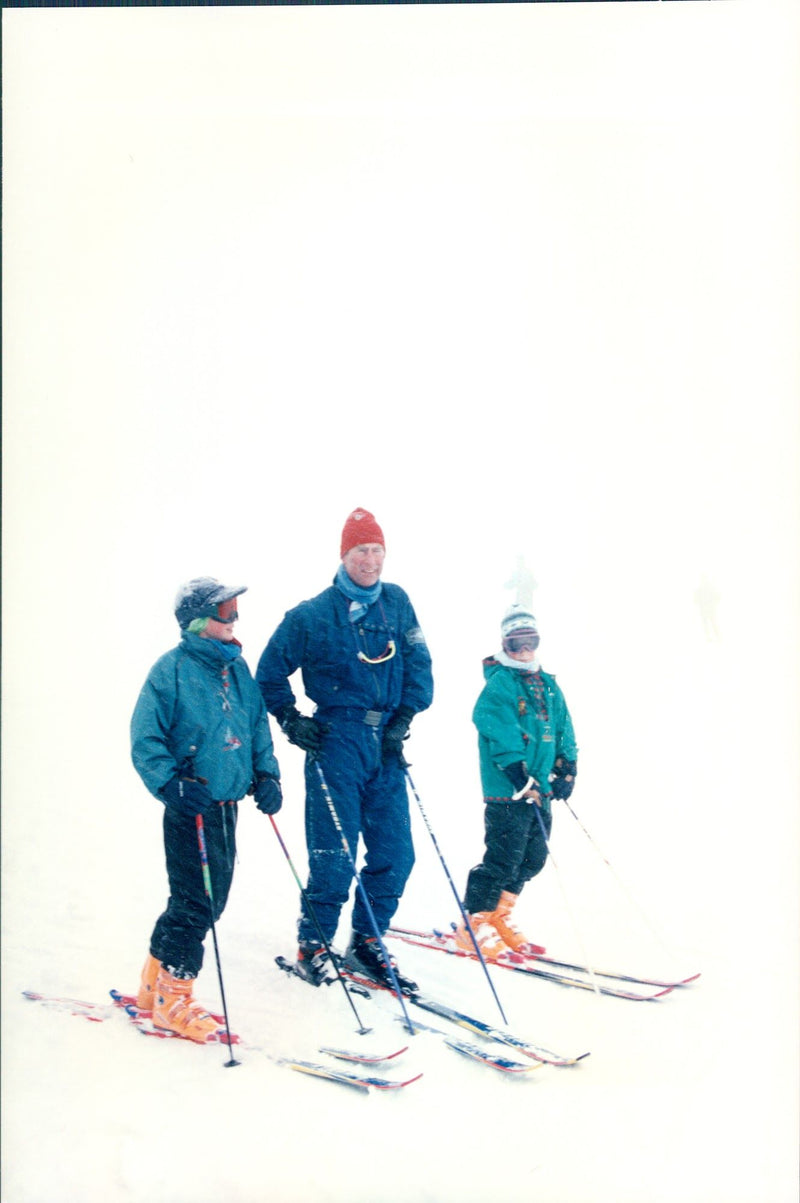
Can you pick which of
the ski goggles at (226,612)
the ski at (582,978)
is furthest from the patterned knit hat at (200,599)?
the ski at (582,978)

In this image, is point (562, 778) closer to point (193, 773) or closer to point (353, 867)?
point (353, 867)

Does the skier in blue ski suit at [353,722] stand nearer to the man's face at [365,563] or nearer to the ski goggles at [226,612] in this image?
the man's face at [365,563]

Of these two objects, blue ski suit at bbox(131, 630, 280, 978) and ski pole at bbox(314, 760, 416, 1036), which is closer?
blue ski suit at bbox(131, 630, 280, 978)

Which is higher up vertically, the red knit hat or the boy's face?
the red knit hat

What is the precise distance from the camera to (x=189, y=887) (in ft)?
10.6

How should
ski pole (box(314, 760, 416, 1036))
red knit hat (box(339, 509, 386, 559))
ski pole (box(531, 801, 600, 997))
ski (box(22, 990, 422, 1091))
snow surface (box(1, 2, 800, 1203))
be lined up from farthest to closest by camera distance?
red knit hat (box(339, 509, 386, 559)), ski pole (box(531, 801, 600, 997)), ski pole (box(314, 760, 416, 1036)), snow surface (box(1, 2, 800, 1203)), ski (box(22, 990, 422, 1091))

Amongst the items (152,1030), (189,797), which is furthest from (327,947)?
(189,797)

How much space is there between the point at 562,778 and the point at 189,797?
166 centimetres

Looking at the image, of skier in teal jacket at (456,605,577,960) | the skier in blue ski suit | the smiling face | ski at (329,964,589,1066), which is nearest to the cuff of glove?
skier in teal jacket at (456,605,577,960)

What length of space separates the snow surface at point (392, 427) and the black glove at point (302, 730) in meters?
0.91

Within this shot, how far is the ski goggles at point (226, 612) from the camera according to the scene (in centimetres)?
333

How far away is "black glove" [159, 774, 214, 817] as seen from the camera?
317cm

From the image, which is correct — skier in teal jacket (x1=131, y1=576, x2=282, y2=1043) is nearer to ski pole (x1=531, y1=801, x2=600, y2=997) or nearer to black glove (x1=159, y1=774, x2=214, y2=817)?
black glove (x1=159, y1=774, x2=214, y2=817)

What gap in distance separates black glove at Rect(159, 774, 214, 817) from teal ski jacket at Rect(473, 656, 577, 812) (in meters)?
1.25
